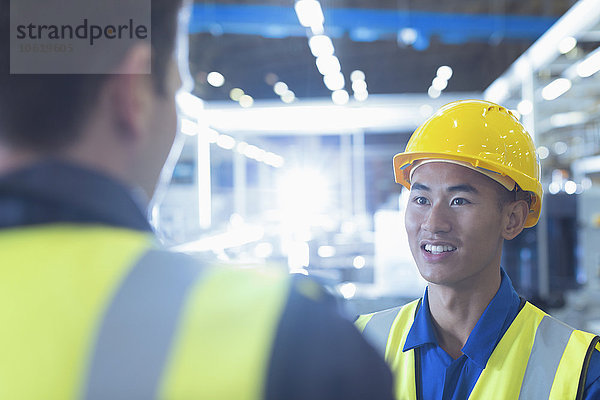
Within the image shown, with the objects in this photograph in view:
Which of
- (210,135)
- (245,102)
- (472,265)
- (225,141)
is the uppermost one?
(245,102)

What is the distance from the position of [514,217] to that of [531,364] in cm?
39

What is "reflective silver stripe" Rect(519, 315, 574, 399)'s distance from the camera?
1.17 metres

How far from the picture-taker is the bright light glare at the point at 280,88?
6.48m

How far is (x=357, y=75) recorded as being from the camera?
6.50m

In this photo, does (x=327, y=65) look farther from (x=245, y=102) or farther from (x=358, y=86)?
(x=245, y=102)

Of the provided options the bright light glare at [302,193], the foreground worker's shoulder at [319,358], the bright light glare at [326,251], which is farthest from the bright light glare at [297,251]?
the foreground worker's shoulder at [319,358]

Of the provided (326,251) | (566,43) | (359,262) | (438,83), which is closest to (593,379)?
(566,43)

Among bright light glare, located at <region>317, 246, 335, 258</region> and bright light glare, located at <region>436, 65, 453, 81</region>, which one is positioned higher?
bright light glare, located at <region>436, 65, 453, 81</region>

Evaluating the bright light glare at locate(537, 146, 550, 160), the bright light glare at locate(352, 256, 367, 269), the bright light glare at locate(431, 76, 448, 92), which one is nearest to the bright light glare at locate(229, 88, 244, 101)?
the bright light glare at locate(352, 256, 367, 269)

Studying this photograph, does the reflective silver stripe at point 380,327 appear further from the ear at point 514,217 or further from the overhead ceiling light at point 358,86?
the overhead ceiling light at point 358,86

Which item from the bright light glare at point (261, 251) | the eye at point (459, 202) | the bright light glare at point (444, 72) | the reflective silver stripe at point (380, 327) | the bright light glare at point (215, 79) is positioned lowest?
the bright light glare at point (261, 251)

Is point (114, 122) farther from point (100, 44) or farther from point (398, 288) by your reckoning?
point (398, 288)

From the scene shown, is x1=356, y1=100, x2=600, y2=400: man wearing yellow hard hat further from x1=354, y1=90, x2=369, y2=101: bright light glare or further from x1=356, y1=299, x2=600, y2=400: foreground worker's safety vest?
x1=354, y1=90, x2=369, y2=101: bright light glare

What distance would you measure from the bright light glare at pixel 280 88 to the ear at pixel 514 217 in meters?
5.36
